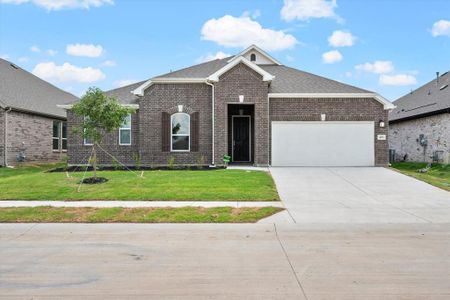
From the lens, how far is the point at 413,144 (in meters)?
24.5

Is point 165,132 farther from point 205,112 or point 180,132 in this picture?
point 205,112

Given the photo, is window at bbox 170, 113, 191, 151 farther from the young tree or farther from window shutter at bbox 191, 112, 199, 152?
the young tree

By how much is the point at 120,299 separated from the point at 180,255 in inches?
73.9

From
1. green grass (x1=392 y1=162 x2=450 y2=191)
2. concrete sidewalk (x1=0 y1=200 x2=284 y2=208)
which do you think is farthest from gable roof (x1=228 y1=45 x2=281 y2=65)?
concrete sidewalk (x1=0 y1=200 x2=284 y2=208)

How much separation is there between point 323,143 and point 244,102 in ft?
14.5

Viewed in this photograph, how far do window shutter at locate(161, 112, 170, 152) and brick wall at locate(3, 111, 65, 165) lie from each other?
8917 mm

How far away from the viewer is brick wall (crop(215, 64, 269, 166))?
18.5 metres

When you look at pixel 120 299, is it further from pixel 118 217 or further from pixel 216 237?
pixel 118 217

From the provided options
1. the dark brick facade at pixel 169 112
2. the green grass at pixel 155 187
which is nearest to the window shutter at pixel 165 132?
the dark brick facade at pixel 169 112

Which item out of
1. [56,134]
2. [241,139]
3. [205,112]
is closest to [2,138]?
[56,134]

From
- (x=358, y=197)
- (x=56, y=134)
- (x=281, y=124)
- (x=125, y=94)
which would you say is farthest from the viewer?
(x=56, y=134)

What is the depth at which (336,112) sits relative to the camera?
749 inches

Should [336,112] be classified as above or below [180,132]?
above

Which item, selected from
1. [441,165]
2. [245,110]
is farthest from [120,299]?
[441,165]
